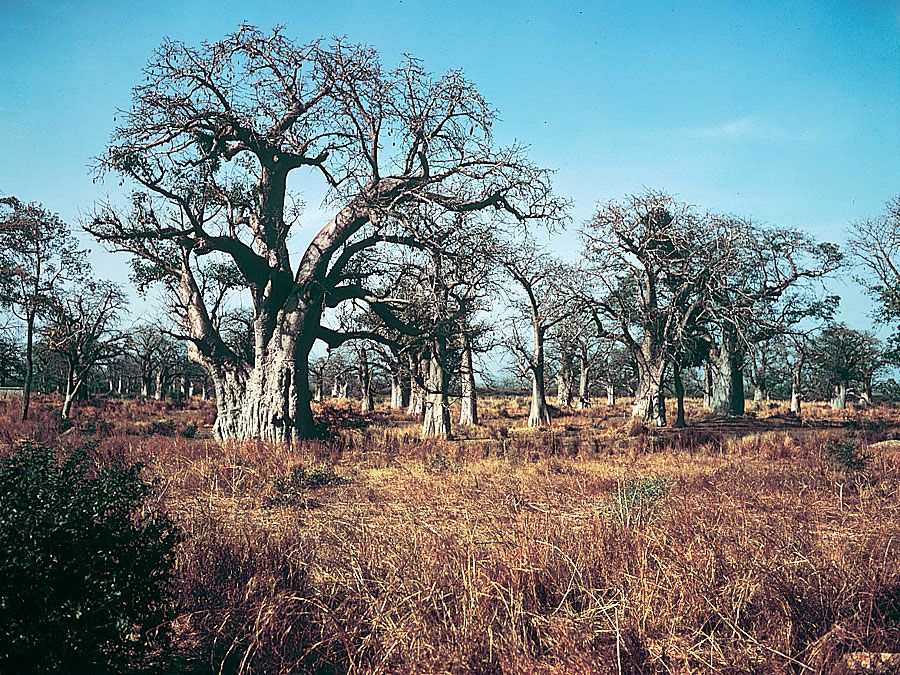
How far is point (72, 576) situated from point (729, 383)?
31403 mm

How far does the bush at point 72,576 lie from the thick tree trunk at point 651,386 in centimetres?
2190

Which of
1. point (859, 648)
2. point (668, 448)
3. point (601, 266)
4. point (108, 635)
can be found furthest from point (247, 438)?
point (601, 266)

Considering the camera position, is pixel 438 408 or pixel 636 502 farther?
pixel 438 408

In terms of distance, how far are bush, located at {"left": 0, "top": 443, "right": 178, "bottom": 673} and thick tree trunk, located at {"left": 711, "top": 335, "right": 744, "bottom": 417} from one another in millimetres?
30248

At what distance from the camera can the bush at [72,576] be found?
2.97 meters

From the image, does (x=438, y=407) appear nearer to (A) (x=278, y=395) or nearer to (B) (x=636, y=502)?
(A) (x=278, y=395)

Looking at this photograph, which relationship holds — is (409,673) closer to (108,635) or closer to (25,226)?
(108,635)

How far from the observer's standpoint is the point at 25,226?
2256 cm

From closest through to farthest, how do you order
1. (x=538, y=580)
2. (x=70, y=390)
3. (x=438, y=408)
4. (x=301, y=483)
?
(x=538, y=580)
(x=301, y=483)
(x=438, y=408)
(x=70, y=390)

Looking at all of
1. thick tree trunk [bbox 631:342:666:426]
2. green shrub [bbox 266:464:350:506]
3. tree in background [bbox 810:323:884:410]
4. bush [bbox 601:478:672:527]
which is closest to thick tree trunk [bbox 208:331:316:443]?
green shrub [bbox 266:464:350:506]

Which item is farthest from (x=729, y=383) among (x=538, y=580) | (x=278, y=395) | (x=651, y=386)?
(x=538, y=580)

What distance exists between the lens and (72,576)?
10.5 feet

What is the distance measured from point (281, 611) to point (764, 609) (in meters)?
2.88

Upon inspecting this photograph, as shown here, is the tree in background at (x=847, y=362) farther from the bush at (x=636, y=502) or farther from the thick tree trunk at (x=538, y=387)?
the bush at (x=636, y=502)
